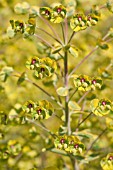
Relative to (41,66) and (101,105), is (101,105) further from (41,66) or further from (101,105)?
(41,66)

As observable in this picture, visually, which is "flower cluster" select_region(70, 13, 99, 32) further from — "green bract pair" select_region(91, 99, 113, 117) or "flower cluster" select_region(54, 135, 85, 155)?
"flower cluster" select_region(54, 135, 85, 155)

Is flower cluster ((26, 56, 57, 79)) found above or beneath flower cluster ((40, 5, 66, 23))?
beneath

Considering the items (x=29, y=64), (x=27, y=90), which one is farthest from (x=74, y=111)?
(x=27, y=90)

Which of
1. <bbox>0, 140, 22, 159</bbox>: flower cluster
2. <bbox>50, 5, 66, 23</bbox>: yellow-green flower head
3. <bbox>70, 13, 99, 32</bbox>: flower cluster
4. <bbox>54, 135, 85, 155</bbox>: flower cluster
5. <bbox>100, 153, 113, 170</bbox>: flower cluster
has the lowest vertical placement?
<bbox>100, 153, 113, 170</bbox>: flower cluster

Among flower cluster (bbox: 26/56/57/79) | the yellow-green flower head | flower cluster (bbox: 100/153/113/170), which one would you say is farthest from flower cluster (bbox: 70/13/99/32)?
flower cluster (bbox: 100/153/113/170)

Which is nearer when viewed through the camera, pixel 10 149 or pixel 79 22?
pixel 79 22

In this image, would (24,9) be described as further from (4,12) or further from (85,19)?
(4,12)

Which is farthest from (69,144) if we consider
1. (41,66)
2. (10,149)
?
(10,149)
